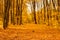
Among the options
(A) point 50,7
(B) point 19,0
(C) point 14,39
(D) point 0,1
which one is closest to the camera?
(C) point 14,39

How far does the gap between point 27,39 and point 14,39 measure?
683 mm

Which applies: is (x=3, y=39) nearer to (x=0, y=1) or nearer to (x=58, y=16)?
(x=58, y=16)

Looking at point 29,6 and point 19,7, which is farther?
point 29,6

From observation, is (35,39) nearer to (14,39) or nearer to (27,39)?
(27,39)

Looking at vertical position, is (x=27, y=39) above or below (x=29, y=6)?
below

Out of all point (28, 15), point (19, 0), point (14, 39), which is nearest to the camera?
point (14, 39)

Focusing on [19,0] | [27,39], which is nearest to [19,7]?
[19,0]

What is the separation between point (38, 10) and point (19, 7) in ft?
42.7

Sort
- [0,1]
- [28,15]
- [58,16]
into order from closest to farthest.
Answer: [58,16] < [0,1] < [28,15]

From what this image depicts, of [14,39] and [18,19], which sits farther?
[18,19]

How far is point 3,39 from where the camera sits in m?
8.54

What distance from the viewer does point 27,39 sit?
28.3 feet

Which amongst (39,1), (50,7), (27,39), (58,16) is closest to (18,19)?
(50,7)

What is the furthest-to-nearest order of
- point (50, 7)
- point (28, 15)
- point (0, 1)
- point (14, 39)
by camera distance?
point (28, 15) → point (0, 1) → point (50, 7) → point (14, 39)
